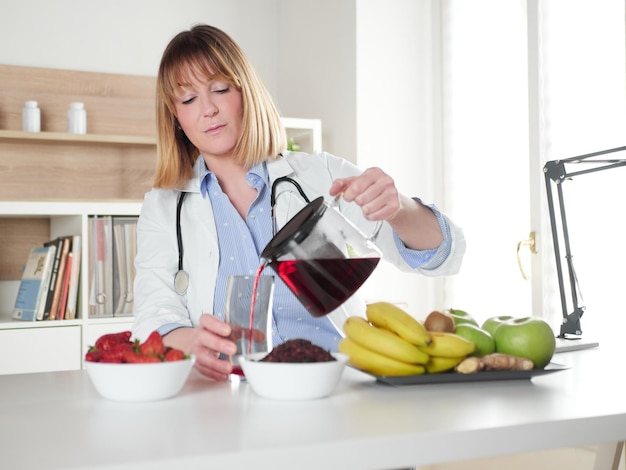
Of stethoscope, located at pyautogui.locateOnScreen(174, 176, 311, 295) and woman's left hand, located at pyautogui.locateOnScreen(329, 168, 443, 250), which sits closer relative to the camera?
woman's left hand, located at pyautogui.locateOnScreen(329, 168, 443, 250)

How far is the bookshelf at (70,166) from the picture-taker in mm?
2949

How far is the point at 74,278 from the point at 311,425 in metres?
2.28

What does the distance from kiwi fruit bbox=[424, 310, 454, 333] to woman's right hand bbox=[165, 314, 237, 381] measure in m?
0.30

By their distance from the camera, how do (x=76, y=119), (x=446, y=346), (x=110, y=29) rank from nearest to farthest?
(x=446, y=346), (x=76, y=119), (x=110, y=29)

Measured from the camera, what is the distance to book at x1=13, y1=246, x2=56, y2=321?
2.93 metres

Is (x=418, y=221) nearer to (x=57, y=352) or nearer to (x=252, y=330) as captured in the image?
(x=252, y=330)

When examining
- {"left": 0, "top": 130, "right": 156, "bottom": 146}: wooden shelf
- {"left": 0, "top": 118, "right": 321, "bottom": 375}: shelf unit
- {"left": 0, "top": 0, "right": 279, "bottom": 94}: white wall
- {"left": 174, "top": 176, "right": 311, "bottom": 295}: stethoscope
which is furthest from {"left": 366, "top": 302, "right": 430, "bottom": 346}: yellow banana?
{"left": 0, "top": 0, "right": 279, "bottom": 94}: white wall

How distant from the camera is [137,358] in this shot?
1.06 m

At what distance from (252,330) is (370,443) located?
0.31 meters

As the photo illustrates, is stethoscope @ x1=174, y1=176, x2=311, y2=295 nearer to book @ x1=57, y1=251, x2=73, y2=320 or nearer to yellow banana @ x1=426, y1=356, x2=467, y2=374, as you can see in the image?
yellow banana @ x1=426, y1=356, x2=467, y2=374

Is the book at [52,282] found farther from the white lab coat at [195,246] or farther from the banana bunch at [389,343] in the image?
the banana bunch at [389,343]

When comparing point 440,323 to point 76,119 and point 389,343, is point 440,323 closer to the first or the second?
point 389,343

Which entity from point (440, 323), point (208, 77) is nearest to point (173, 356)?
point (440, 323)

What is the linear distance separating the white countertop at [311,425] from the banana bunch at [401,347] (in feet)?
0.10
